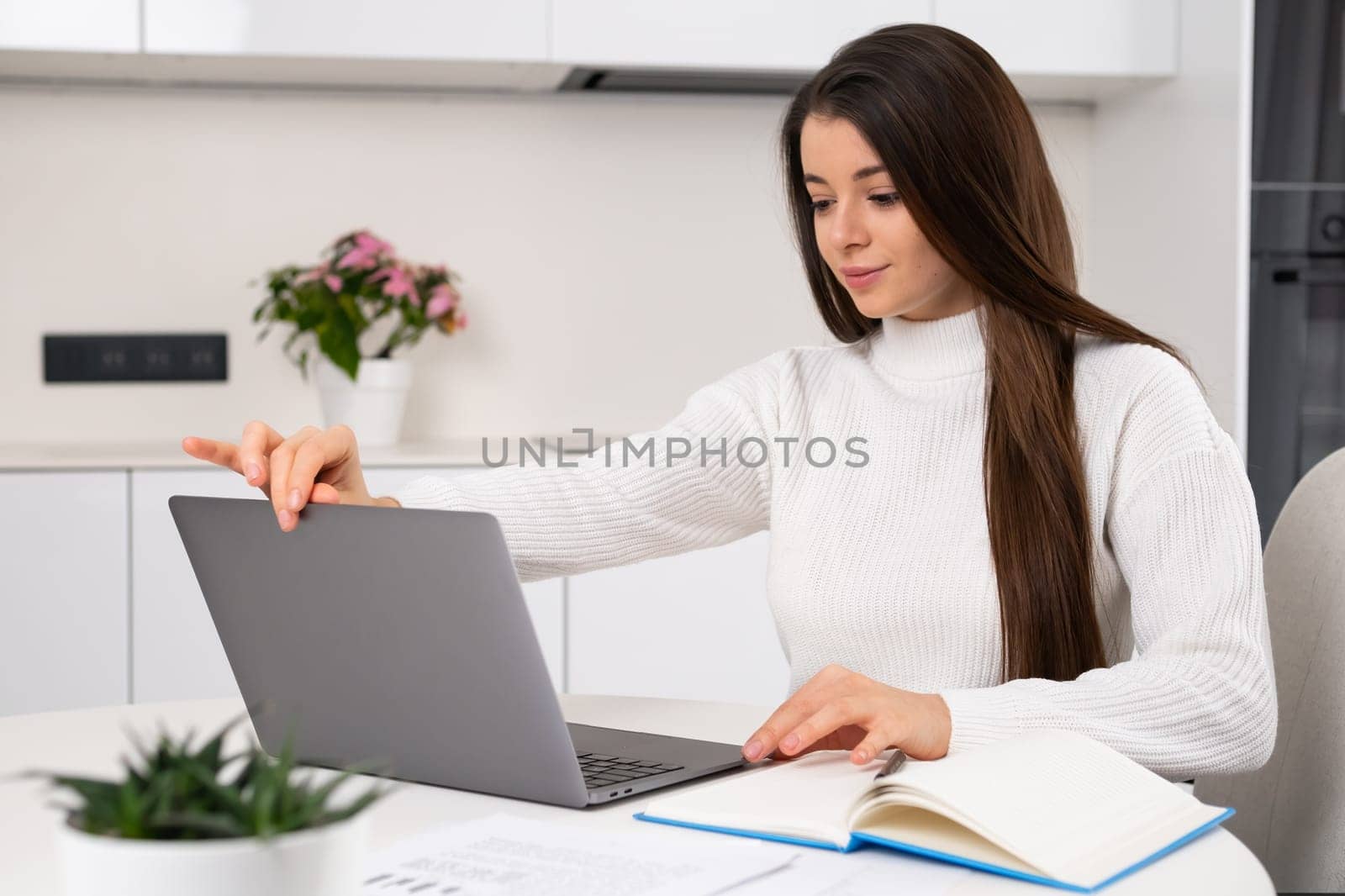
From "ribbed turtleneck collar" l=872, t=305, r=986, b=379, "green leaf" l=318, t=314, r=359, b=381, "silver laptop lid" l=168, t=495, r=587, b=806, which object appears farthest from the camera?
"green leaf" l=318, t=314, r=359, b=381

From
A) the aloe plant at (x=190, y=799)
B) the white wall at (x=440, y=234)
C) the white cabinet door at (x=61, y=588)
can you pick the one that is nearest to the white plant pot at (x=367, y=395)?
the white wall at (x=440, y=234)

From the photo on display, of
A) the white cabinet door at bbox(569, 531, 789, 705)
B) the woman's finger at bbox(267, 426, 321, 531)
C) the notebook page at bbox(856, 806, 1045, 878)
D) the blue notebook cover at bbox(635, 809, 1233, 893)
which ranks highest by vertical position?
the woman's finger at bbox(267, 426, 321, 531)

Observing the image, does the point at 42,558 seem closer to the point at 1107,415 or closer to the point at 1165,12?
the point at 1107,415

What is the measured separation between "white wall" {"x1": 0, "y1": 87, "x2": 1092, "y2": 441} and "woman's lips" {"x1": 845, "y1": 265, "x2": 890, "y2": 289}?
1474mm

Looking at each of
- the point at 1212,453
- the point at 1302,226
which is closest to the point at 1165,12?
the point at 1302,226

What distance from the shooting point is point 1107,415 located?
4.41 feet

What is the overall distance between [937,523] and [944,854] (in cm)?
61

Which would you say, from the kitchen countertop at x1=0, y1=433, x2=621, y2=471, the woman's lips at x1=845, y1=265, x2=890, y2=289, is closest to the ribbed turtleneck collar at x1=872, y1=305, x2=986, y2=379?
the woman's lips at x1=845, y1=265, x2=890, y2=289

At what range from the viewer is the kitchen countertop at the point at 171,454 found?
2389 millimetres

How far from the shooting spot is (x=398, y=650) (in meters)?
Result: 0.93

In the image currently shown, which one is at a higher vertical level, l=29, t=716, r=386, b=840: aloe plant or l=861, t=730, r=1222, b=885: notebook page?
l=29, t=716, r=386, b=840: aloe plant

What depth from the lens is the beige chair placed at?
119cm

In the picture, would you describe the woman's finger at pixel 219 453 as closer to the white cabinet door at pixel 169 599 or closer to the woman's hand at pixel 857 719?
the woman's hand at pixel 857 719

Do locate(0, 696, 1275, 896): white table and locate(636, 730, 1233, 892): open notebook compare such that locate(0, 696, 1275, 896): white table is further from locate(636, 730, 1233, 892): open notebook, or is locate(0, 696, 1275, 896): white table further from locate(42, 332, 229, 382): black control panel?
locate(42, 332, 229, 382): black control panel
